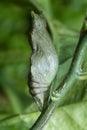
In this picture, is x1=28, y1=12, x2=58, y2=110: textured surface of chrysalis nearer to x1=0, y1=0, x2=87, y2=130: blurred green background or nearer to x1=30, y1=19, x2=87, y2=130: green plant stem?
x1=30, y1=19, x2=87, y2=130: green plant stem

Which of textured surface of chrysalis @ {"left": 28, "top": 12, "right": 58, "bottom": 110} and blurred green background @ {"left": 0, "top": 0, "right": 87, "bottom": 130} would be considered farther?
blurred green background @ {"left": 0, "top": 0, "right": 87, "bottom": 130}

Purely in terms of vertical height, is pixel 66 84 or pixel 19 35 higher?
pixel 66 84

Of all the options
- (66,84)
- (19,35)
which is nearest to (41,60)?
(66,84)

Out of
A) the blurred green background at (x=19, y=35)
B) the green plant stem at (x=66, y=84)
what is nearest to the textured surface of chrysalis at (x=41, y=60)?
the green plant stem at (x=66, y=84)

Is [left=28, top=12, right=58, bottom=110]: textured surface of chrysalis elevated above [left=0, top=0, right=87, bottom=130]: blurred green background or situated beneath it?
elevated above

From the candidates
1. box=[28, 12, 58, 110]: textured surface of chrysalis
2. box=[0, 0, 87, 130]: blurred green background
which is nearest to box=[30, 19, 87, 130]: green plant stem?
box=[28, 12, 58, 110]: textured surface of chrysalis

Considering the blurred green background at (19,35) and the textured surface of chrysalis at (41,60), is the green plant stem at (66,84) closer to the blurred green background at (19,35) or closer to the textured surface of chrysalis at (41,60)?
the textured surface of chrysalis at (41,60)

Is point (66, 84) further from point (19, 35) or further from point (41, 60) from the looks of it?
point (19, 35)

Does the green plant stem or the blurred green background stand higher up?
the green plant stem

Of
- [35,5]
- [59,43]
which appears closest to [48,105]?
[59,43]
